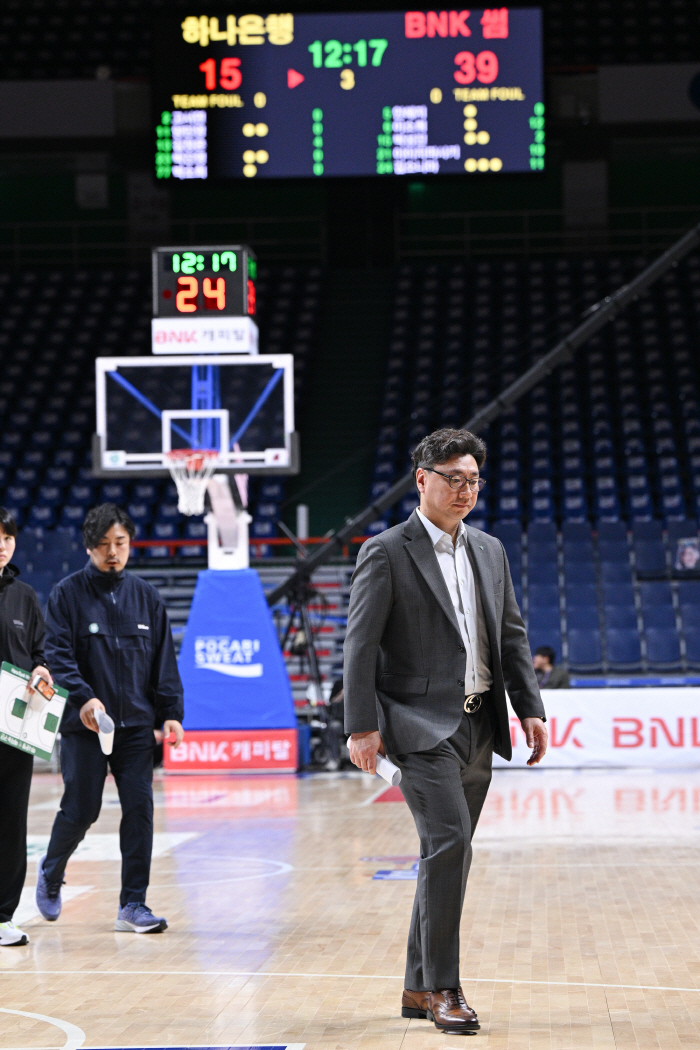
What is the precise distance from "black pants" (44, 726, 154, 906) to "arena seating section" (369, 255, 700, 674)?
35.3 ft

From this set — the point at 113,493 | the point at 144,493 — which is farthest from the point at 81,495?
the point at 144,493

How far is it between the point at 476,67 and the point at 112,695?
13.4 m

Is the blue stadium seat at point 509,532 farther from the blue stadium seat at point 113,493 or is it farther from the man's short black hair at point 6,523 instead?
the man's short black hair at point 6,523

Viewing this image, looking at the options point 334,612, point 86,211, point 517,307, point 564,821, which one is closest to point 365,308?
point 517,307

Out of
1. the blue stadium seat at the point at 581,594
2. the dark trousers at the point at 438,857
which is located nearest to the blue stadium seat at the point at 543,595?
the blue stadium seat at the point at 581,594

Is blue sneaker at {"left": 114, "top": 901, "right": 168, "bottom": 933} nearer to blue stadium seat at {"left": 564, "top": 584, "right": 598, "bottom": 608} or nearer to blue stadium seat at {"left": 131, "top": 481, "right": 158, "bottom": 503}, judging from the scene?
blue stadium seat at {"left": 564, "top": 584, "right": 598, "bottom": 608}

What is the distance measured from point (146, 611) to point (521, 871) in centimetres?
273

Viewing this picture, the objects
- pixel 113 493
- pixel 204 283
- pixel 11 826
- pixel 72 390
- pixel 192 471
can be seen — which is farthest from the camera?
pixel 72 390

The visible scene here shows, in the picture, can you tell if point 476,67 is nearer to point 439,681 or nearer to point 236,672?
point 236,672

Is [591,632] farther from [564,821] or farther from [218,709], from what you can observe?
[564,821]

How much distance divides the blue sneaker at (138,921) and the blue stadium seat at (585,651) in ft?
35.2

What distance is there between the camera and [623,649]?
637 inches

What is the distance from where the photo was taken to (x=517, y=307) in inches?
880

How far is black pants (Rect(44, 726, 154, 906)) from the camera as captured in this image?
5.83 m
